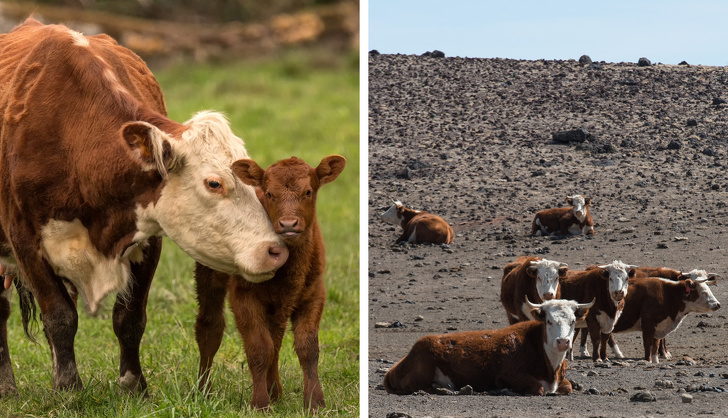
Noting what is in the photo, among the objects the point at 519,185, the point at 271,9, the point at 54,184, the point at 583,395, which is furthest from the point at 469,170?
the point at 271,9

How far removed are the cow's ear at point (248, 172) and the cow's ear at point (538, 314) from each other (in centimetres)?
159

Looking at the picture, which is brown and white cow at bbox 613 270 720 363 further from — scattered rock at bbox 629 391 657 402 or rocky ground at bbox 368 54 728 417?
scattered rock at bbox 629 391 657 402

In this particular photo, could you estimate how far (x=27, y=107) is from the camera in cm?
475

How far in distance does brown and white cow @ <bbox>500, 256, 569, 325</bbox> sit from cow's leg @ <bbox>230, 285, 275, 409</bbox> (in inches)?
51.3

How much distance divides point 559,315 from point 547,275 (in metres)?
0.25

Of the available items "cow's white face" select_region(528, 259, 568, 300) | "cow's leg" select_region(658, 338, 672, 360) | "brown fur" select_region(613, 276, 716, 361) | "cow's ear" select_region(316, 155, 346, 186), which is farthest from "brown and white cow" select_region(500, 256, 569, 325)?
"cow's ear" select_region(316, 155, 346, 186)

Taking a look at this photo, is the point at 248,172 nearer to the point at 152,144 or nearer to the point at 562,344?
the point at 152,144

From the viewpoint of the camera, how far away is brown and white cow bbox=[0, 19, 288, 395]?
14.3 ft

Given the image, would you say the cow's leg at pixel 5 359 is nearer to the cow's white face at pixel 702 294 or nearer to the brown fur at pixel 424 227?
the brown fur at pixel 424 227

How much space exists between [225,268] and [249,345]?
14.2 inches

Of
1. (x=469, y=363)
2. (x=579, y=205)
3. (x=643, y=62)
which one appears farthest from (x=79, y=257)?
(x=643, y=62)

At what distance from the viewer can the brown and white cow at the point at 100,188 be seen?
4359 millimetres

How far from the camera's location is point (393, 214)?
212 inches

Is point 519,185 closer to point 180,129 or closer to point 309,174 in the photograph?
point 309,174
